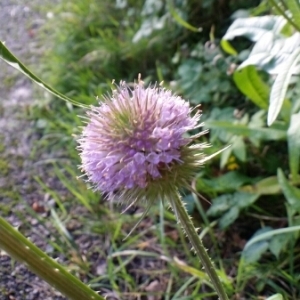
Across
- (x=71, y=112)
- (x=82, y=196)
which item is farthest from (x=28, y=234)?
(x=71, y=112)

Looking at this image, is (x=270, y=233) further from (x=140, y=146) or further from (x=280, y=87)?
(x=140, y=146)

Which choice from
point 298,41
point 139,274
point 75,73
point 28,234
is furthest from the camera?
point 75,73

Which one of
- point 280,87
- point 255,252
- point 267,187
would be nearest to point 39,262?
point 280,87

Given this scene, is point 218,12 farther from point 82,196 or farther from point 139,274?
point 139,274

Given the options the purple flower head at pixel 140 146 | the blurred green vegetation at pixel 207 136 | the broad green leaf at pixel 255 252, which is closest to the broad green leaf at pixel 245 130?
the blurred green vegetation at pixel 207 136

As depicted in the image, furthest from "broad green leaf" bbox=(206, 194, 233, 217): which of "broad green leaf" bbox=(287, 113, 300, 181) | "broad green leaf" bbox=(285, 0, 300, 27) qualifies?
"broad green leaf" bbox=(285, 0, 300, 27)

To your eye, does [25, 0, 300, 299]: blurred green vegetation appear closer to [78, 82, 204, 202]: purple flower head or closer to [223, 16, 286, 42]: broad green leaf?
[223, 16, 286, 42]: broad green leaf
